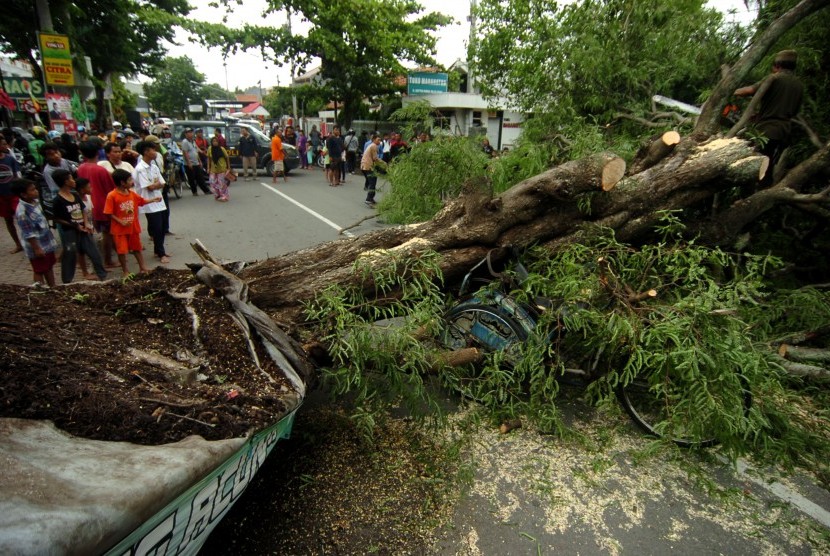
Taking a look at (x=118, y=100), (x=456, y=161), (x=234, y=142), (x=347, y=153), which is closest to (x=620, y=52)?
(x=456, y=161)

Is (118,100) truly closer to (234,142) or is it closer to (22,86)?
(22,86)

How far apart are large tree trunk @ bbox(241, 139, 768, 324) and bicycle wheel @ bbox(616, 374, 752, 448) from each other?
4.64 ft

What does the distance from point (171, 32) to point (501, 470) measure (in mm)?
34713

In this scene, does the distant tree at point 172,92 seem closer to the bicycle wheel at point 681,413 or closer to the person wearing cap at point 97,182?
the person wearing cap at point 97,182

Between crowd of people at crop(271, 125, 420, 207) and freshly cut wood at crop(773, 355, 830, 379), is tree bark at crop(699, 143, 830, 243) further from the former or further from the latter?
crowd of people at crop(271, 125, 420, 207)

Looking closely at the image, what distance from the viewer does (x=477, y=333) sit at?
12.4ft

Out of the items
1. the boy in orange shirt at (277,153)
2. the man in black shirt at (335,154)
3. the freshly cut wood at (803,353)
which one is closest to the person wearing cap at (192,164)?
the boy in orange shirt at (277,153)

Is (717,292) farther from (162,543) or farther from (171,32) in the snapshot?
(171,32)

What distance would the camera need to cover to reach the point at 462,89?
32.8 meters

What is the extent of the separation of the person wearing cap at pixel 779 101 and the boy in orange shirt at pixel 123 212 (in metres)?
7.36

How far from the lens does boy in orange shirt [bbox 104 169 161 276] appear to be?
5914mm

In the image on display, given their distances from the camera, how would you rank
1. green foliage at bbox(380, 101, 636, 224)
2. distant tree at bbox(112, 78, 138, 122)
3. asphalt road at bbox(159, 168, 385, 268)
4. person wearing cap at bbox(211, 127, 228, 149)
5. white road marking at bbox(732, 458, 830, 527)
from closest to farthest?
white road marking at bbox(732, 458, 830, 527) → green foliage at bbox(380, 101, 636, 224) → asphalt road at bbox(159, 168, 385, 268) → person wearing cap at bbox(211, 127, 228, 149) → distant tree at bbox(112, 78, 138, 122)

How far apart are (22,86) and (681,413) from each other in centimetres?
3027

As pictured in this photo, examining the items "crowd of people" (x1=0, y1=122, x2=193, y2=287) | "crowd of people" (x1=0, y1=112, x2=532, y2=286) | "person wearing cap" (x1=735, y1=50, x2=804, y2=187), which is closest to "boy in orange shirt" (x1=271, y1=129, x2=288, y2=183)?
"crowd of people" (x1=0, y1=112, x2=532, y2=286)
